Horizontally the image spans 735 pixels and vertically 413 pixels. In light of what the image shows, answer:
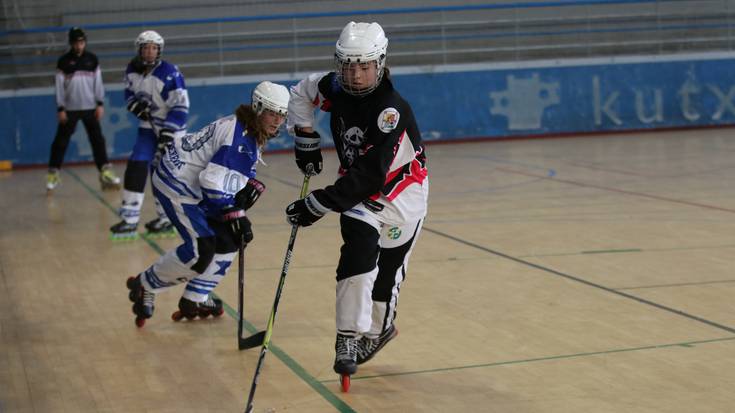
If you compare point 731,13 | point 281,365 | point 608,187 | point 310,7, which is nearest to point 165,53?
point 310,7

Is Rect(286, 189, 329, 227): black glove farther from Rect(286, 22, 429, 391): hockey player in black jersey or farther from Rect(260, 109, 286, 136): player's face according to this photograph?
Rect(260, 109, 286, 136): player's face

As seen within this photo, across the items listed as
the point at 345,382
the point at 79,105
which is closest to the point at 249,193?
the point at 345,382

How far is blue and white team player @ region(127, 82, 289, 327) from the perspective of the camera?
595 centimetres

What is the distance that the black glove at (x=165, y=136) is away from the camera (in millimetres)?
9336

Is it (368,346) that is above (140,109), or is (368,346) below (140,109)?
below

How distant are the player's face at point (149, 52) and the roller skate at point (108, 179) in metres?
4.12

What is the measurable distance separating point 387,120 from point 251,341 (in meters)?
1.64

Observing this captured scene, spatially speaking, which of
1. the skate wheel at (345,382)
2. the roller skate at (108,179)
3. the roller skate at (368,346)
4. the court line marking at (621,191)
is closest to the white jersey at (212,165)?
the roller skate at (368,346)

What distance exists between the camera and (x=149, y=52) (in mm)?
9461

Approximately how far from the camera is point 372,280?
482 centimetres

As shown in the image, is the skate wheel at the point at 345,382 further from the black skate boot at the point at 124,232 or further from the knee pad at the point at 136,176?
the knee pad at the point at 136,176

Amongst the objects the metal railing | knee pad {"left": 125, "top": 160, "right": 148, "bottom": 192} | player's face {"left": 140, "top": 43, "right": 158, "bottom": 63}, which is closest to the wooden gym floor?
knee pad {"left": 125, "top": 160, "right": 148, "bottom": 192}

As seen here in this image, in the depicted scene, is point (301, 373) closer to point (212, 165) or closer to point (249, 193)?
point (249, 193)

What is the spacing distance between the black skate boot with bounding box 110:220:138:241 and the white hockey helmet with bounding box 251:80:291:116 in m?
Result: 3.91
